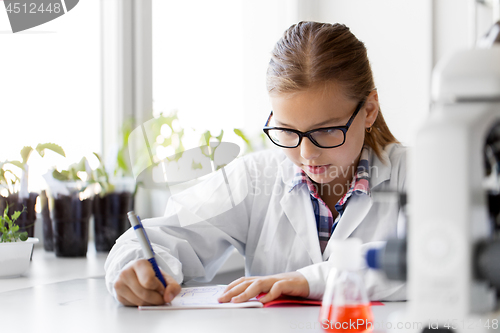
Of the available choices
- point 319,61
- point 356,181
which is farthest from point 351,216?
point 319,61

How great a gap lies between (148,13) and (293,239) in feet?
3.44

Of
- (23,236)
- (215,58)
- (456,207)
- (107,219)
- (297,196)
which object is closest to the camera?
(456,207)

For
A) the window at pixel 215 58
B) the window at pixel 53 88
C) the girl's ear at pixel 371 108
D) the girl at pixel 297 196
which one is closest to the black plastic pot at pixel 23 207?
the window at pixel 53 88

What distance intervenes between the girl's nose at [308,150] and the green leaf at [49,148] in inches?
33.3

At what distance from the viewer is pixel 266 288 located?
962 millimetres

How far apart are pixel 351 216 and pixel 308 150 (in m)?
0.25

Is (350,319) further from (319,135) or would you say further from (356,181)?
(356,181)

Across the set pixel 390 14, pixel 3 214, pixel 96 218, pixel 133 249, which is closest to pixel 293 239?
pixel 133 249

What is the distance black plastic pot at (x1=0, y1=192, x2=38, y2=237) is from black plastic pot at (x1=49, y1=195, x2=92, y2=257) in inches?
2.9

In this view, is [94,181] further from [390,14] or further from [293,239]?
[390,14]

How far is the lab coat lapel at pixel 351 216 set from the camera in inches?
50.3

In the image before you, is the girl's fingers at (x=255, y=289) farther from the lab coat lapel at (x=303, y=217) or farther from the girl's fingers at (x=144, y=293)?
the lab coat lapel at (x=303, y=217)

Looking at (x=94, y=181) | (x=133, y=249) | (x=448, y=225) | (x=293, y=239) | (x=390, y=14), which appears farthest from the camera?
(x=390, y=14)

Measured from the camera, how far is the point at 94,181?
5.37 ft
